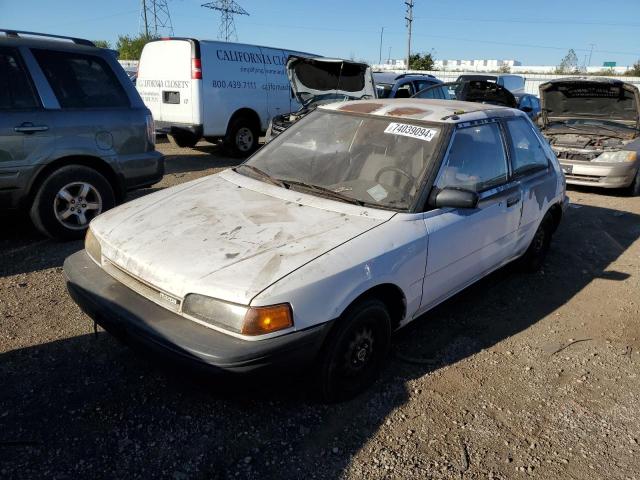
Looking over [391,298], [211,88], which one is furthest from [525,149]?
[211,88]

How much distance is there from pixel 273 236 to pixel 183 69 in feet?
23.8

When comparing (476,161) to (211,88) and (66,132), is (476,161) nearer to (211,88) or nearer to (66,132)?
(66,132)

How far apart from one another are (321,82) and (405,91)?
324 centimetres

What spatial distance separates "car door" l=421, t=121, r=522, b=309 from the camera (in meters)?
3.12

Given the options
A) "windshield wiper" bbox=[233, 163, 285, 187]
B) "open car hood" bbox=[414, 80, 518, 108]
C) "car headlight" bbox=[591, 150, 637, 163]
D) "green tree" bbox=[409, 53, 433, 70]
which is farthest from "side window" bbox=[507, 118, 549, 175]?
"green tree" bbox=[409, 53, 433, 70]

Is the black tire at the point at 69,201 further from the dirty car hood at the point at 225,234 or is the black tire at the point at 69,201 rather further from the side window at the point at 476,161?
the side window at the point at 476,161

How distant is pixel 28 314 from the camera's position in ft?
11.7

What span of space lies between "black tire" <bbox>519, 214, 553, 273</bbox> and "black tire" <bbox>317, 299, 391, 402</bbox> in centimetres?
235

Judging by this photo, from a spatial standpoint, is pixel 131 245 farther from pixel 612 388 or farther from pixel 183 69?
pixel 183 69

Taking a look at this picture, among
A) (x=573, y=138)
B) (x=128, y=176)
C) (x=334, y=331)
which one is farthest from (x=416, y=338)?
(x=573, y=138)

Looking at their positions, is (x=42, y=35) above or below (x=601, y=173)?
above

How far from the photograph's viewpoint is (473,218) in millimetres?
3369

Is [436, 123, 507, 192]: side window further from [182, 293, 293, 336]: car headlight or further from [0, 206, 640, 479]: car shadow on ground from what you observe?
[182, 293, 293, 336]: car headlight

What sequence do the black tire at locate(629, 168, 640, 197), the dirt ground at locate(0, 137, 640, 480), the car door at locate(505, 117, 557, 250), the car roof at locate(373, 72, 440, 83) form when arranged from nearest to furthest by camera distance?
the dirt ground at locate(0, 137, 640, 480), the car door at locate(505, 117, 557, 250), the black tire at locate(629, 168, 640, 197), the car roof at locate(373, 72, 440, 83)
